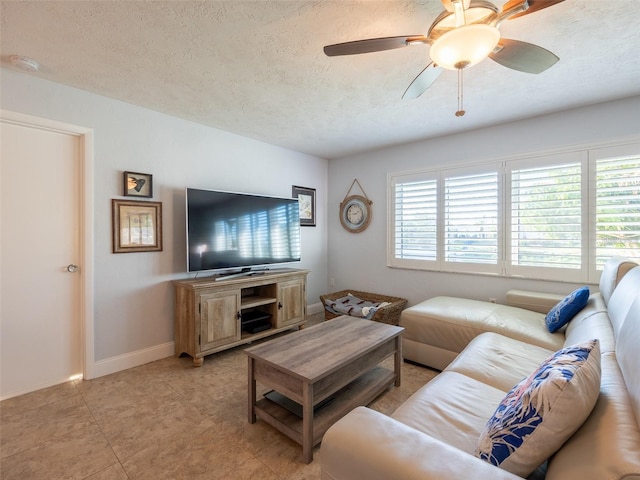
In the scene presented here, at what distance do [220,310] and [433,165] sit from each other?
116 inches

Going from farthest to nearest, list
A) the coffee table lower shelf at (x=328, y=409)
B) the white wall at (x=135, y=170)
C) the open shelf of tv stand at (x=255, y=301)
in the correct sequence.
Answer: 1. the open shelf of tv stand at (x=255, y=301)
2. the white wall at (x=135, y=170)
3. the coffee table lower shelf at (x=328, y=409)

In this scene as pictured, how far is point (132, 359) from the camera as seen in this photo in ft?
8.61

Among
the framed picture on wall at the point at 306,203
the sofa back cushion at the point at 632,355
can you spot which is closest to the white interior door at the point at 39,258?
the framed picture on wall at the point at 306,203

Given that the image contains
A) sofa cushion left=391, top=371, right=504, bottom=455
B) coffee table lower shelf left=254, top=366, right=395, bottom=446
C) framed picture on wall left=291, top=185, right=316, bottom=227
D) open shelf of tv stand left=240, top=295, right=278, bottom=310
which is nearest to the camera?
sofa cushion left=391, top=371, right=504, bottom=455

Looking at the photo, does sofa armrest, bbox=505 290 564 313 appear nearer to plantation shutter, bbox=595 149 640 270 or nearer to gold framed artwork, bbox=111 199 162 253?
plantation shutter, bbox=595 149 640 270

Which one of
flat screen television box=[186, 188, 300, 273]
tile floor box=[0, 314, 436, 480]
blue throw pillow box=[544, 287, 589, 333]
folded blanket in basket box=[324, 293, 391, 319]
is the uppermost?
flat screen television box=[186, 188, 300, 273]

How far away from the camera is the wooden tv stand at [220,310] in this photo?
8.63 feet

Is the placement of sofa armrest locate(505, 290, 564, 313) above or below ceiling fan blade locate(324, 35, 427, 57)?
below

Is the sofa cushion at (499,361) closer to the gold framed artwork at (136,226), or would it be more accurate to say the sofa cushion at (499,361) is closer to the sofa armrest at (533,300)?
the sofa armrest at (533,300)

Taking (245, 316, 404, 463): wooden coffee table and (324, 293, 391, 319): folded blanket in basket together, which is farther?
(324, 293, 391, 319): folded blanket in basket

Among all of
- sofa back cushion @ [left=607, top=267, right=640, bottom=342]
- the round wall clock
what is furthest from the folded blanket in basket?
sofa back cushion @ [left=607, top=267, right=640, bottom=342]

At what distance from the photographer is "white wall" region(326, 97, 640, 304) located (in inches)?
104

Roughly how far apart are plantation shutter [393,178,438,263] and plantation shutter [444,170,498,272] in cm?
16

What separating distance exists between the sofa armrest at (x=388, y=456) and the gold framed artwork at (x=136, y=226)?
96.4 inches
